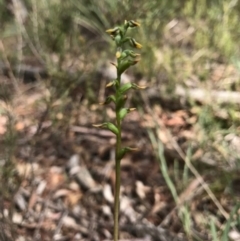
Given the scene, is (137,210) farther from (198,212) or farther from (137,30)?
(137,30)

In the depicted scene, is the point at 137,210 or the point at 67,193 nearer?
the point at 137,210

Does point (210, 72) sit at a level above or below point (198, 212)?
above

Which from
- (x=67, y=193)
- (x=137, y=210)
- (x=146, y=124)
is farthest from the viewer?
(x=146, y=124)

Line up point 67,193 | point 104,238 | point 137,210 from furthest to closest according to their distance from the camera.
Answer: point 67,193 → point 137,210 → point 104,238

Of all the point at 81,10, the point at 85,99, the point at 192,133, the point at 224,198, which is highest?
the point at 81,10

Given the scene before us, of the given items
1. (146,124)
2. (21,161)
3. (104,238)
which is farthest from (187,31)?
(104,238)

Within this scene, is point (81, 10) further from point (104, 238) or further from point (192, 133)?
point (104, 238)
